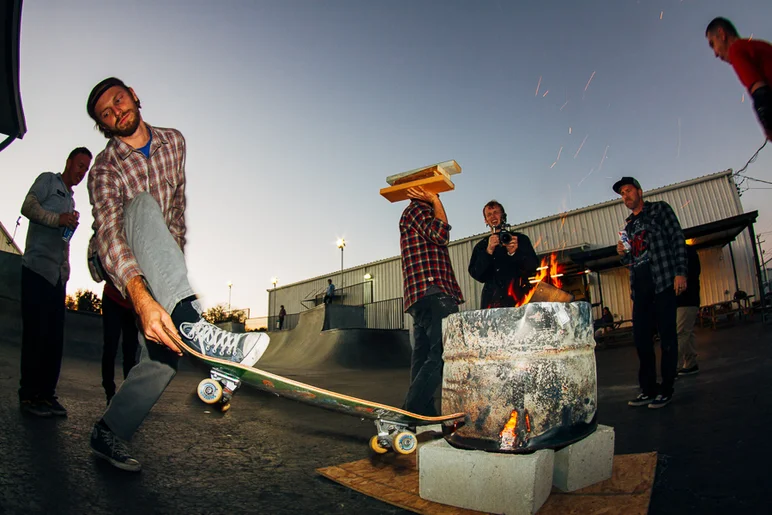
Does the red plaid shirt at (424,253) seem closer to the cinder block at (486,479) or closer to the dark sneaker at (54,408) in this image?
the cinder block at (486,479)

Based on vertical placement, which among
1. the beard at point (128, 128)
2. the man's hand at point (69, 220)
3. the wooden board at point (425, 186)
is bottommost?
the man's hand at point (69, 220)

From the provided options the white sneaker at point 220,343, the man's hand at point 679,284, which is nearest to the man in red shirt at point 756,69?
the man's hand at point 679,284

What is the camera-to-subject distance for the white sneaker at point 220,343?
1.94 m

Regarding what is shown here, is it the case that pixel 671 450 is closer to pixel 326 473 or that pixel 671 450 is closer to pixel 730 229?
pixel 326 473

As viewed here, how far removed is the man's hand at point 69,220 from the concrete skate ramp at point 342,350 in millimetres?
6721

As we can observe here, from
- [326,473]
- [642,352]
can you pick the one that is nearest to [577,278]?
[642,352]

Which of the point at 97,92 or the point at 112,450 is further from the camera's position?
the point at 97,92

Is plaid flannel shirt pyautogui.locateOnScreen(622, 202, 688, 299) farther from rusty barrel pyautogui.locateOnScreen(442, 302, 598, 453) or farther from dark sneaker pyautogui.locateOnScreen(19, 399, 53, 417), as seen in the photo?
dark sneaker pyautogui.locateOnScreen(19, 399, 53, 417)

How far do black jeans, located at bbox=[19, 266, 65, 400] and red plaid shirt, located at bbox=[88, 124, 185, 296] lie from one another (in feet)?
3.48

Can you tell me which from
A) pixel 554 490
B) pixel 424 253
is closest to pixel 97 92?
pixel 424 253

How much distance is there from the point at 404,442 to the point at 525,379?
3.07 feet

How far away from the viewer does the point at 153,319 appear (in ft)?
5.91

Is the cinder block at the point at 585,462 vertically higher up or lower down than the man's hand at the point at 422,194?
lower down

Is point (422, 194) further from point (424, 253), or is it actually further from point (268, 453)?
point (268, 453)
